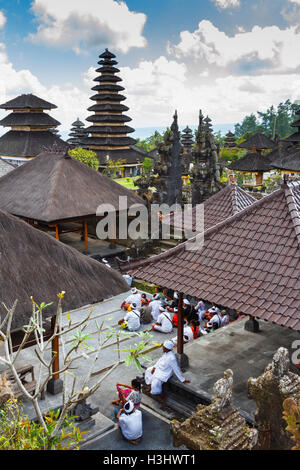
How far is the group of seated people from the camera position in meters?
11.7

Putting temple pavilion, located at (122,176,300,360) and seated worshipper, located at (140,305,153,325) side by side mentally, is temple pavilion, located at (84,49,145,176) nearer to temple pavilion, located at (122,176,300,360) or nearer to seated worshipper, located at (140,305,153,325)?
seated worshipper, located at (140,305,153,325)

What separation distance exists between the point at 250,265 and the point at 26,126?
31.4 meters

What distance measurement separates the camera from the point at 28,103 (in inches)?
1361

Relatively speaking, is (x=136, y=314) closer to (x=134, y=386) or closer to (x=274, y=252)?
(x=134, y=386)

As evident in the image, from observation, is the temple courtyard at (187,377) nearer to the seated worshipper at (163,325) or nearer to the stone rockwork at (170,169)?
the seated worshipper at (163,325)

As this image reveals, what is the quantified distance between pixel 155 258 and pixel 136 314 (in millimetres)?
3654

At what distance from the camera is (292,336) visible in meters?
10.9

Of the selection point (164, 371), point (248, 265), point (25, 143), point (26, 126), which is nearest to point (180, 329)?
point (164, 371)

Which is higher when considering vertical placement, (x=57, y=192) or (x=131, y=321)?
(x=57, y=192)

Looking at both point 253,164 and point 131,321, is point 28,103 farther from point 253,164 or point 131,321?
point 131,321

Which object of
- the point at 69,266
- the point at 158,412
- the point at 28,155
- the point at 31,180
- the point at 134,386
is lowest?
the point at 158,412

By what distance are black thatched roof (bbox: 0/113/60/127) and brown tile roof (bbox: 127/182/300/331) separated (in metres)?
28.5
